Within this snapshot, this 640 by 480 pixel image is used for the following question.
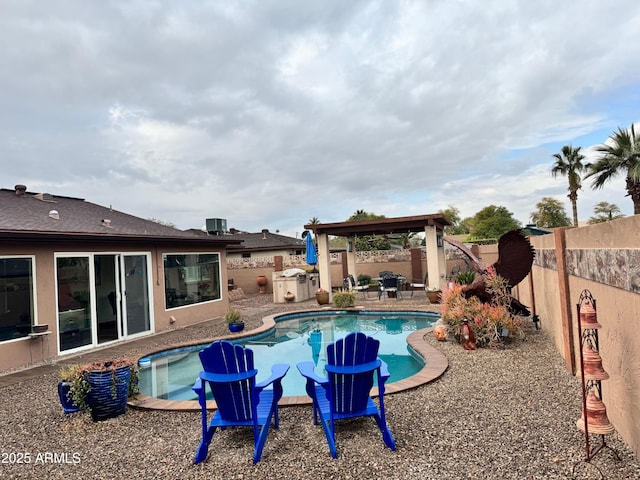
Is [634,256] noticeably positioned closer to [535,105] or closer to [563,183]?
[535,105]

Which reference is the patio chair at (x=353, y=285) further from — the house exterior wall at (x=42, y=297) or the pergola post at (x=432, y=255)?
the house exterior wall at (x=42, y=297)

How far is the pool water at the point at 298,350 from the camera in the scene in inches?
254

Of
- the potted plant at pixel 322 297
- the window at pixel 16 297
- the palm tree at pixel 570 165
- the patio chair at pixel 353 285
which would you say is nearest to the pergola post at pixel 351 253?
the patio chair at pixel 353 285

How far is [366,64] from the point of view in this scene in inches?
480

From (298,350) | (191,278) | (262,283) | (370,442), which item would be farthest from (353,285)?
(370,442)

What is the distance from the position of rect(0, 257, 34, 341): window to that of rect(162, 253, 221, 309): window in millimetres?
3470

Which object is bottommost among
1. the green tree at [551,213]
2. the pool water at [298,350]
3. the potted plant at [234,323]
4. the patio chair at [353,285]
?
the pool water at [298,350]

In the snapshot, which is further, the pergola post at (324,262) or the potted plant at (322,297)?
the pergola post at (324,262)

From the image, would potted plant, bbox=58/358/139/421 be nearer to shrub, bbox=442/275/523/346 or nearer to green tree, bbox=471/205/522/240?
shrub, bbox=442/275/523/346

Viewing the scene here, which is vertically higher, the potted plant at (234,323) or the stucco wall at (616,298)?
the stucco wall at (616,298)

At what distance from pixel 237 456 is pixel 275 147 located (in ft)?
50.3

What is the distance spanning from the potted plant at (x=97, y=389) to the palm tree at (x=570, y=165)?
88.7 feet

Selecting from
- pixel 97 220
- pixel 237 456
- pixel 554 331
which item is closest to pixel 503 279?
pixel 554 331

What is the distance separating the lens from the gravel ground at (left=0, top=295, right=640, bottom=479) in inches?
121
